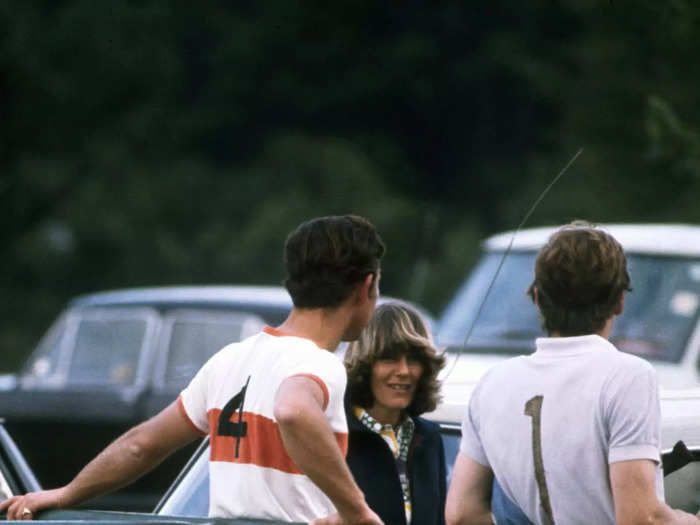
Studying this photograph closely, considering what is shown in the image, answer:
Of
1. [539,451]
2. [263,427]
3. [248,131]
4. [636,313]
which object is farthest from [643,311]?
[248,131]

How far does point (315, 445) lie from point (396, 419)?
1055 mm

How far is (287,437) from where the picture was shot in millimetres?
2863

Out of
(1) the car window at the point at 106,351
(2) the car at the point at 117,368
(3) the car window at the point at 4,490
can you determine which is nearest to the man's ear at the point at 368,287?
(3) the car window at the point at 4,490

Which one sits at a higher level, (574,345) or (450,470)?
(574,345)

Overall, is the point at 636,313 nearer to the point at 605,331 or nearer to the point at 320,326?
the point at 605,331

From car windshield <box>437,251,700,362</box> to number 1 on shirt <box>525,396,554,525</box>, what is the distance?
4514mm

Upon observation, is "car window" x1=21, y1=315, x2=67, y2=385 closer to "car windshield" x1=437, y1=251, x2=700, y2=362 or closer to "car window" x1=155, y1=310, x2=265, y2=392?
"car window" x1=155, y1=310, x2=265, y2=392

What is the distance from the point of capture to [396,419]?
3.88 metres

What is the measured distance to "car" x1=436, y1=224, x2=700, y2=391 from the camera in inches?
302

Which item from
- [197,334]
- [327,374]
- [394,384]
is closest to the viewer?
[327,374]

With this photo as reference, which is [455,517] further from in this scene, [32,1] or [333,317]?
[32,1]

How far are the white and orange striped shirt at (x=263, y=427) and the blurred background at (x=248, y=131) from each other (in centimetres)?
2675

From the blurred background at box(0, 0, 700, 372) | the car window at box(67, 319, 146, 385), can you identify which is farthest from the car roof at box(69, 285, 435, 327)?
the blurred background at box(0, 0, 700, 372)

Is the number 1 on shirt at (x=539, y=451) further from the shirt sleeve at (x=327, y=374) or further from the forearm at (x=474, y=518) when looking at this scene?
the shirt sleeve at (x=327, y=374)
